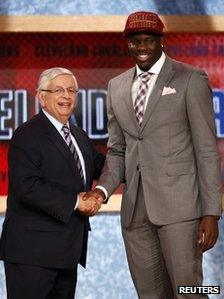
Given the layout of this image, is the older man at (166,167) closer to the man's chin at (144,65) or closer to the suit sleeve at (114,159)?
the man's chin at (144,65)

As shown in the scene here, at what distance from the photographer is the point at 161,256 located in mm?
2707

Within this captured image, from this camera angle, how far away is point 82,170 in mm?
2859

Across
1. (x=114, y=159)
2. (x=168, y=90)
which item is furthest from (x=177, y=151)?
(x=114, y=159)

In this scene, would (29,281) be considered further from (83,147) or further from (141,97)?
(141,97)

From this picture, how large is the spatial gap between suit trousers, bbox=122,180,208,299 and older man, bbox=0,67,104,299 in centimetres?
20

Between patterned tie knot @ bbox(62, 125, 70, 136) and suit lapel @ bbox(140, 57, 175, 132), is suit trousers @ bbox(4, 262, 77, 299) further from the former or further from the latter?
suit lapel @ bbox(140, 57, 175, 132)

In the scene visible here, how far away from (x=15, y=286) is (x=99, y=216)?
4.01ft

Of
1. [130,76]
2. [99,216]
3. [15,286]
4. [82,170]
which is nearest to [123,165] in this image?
[82,170]

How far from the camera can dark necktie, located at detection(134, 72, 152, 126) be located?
2.70m

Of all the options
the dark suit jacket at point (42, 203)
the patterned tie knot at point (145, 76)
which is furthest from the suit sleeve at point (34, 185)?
the patterned tie knot at point (145, 76)

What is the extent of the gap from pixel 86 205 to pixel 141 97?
475 millimetres

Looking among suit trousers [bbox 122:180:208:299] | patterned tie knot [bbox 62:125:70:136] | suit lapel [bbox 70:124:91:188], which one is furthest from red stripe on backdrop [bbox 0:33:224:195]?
suit trousers [bbox 122:180:208:299]

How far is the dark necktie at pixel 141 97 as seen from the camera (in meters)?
2.70

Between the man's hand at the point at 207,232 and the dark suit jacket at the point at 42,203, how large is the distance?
514 millimetres
